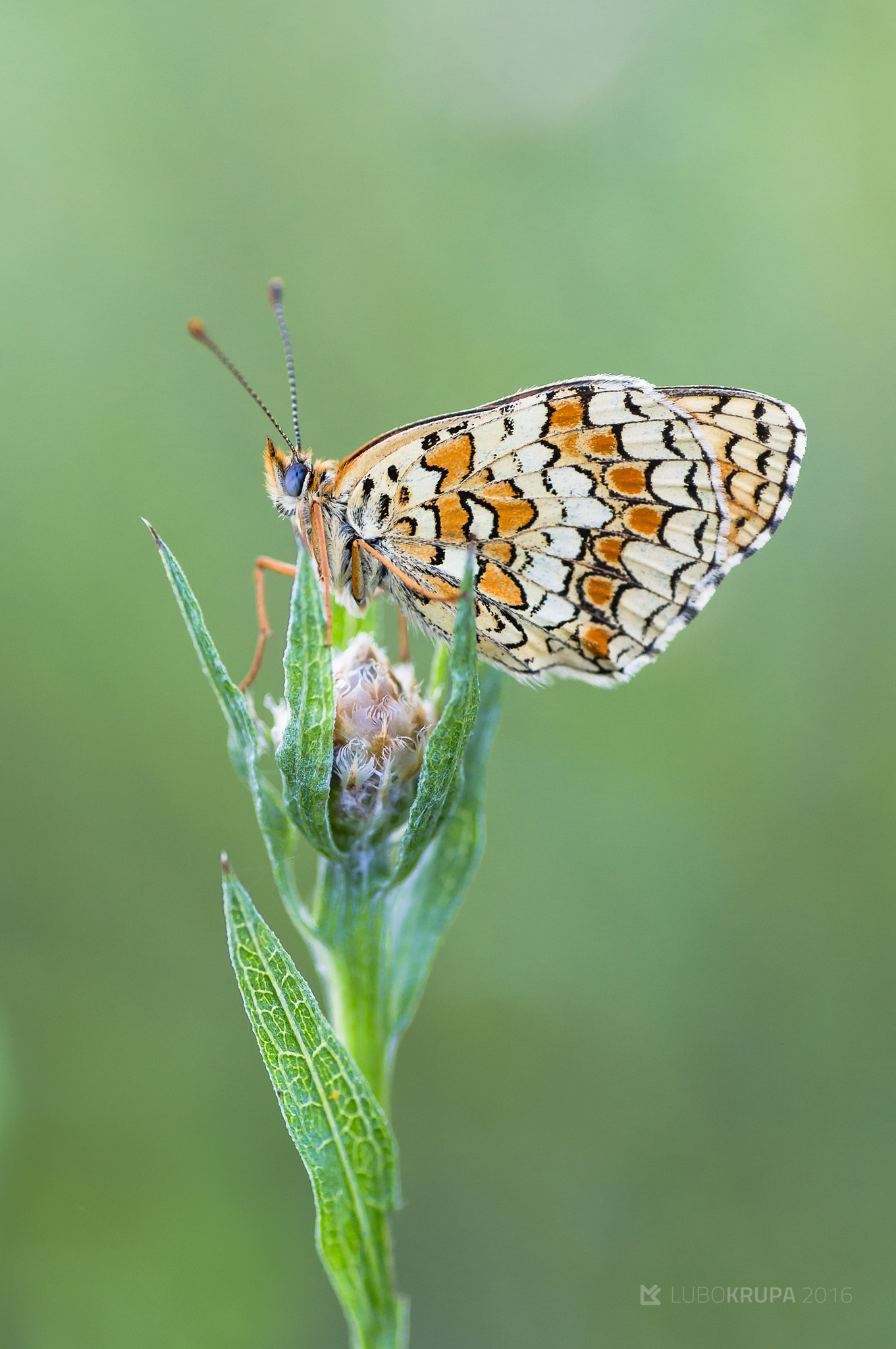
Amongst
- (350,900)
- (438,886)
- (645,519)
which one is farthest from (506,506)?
(350,900)

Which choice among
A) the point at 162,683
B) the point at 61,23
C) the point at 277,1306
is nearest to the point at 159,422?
the point at 162,683

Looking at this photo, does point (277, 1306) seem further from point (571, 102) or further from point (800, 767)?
point (571, 102)

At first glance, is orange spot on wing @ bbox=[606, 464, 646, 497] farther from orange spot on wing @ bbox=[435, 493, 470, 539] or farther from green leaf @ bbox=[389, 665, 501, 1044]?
green leaf @ bbox=[389, 665, 501, 1044]

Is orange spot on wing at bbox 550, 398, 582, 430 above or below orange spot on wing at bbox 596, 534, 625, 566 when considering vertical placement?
above

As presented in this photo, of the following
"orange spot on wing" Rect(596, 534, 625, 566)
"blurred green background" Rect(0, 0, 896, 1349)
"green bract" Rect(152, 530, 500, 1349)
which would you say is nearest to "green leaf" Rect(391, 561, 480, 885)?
"green bract" Rect(152, 530, 500, 1349)

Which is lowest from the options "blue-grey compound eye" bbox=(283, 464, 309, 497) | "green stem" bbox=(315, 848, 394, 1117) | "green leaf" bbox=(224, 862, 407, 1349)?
"green leaf" bbox=(224, 862, 407, 1349)

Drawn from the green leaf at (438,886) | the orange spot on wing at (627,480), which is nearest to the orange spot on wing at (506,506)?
the orange spot on wing at (627,480)

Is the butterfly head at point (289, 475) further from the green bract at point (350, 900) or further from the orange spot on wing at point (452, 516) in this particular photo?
the green bract at point (350, 900)
